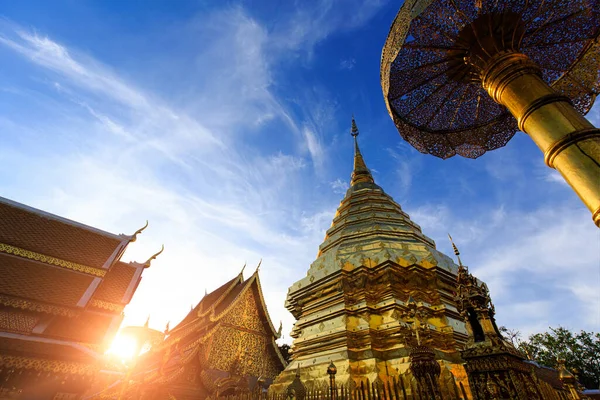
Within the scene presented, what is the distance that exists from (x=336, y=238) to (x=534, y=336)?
2928 cm

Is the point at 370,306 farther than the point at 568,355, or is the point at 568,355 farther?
the point at 568,355

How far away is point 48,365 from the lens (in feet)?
22.5

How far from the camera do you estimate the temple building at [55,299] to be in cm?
690

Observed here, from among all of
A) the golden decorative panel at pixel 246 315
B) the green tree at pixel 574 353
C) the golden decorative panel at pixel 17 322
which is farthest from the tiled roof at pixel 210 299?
the green tree at pixel 574 353

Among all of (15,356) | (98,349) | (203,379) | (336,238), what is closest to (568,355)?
(336,238)

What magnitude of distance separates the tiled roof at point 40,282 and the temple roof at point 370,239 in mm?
6655

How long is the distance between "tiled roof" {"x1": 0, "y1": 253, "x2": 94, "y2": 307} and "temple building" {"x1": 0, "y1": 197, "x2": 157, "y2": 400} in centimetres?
2

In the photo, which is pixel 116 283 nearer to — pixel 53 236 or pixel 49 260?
pixel 49 260

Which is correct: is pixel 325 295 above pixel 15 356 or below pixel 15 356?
above

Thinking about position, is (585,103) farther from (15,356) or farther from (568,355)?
(568,355)

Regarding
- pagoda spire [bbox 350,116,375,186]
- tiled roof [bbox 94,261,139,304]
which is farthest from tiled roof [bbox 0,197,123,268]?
pagoda spire [bbox 350,116,375,186]

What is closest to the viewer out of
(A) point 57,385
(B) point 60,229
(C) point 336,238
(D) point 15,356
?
(D) point 15,356

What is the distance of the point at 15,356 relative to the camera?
21.4 feet

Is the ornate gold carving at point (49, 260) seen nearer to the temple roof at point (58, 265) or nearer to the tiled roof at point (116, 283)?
the temple roof at point (58, 265)
